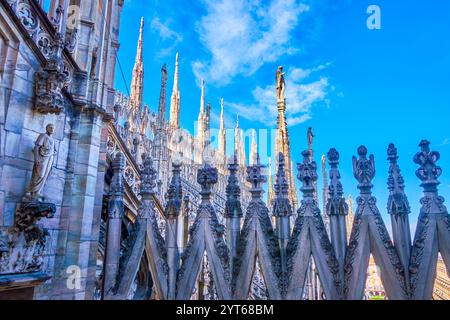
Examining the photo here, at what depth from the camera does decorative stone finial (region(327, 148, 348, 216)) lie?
424 centimetres

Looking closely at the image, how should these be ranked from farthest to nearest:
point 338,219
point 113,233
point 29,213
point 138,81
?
point 138,81 < point 113,233 < point 338,219 < point 29,213

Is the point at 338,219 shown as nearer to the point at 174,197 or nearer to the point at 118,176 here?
the point at 174,197

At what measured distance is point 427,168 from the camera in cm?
402

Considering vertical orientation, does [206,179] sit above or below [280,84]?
below

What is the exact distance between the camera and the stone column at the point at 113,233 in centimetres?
452

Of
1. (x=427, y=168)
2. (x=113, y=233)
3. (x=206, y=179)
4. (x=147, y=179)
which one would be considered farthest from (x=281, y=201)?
(x=113, y=233)

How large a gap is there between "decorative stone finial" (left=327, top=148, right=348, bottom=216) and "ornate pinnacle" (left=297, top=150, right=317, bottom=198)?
252mm

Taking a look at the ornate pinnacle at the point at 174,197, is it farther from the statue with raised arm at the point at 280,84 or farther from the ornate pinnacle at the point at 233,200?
the statue with raised arm at the point at 280,84

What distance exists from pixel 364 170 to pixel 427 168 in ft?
2.52

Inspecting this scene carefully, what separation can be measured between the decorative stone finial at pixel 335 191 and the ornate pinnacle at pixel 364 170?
0.25m

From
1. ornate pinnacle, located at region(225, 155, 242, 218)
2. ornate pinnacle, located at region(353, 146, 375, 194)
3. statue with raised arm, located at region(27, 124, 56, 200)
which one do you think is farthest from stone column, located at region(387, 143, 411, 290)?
statue with raised arm, located at region(27, 124, 56, 200)

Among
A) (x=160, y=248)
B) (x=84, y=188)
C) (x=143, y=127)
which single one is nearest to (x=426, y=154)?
(x=160, y=248)

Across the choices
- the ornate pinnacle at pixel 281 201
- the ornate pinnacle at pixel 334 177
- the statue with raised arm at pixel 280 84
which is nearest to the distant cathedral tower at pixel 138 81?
the statue with raised arm at pixel 280 84
